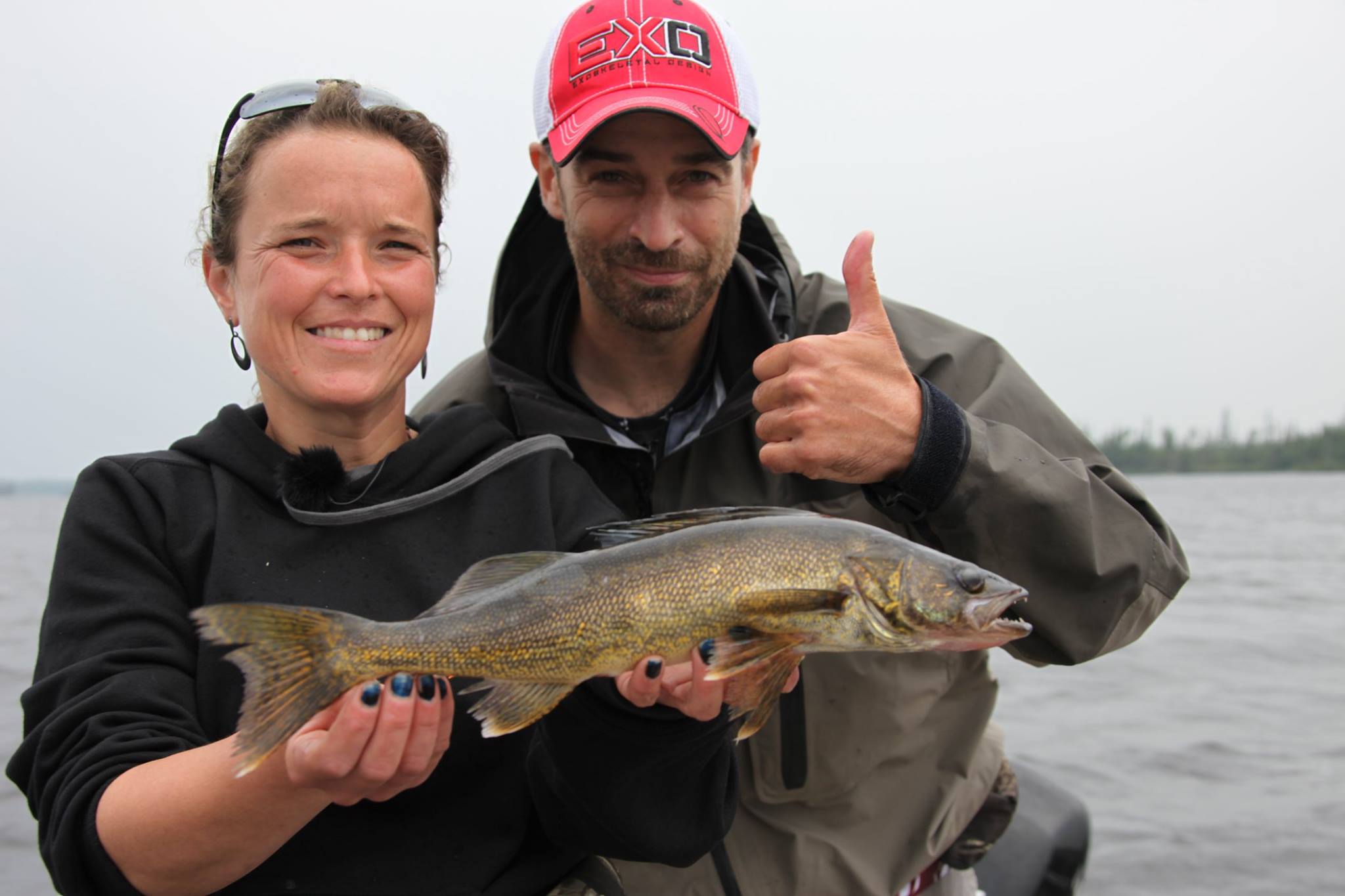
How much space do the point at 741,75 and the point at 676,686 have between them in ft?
9.27

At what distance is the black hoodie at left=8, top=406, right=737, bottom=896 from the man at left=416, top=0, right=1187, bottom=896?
40.2 inches

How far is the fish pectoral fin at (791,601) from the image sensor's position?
256cm

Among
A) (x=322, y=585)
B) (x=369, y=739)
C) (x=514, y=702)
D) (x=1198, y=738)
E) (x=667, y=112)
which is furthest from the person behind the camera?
(x=1198, y=738)

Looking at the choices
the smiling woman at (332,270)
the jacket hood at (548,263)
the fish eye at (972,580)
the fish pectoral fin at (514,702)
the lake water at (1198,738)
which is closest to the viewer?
the fish pectoral fin at (514,702)

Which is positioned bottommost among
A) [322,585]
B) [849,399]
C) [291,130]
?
[322,585]

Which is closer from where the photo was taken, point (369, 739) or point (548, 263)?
point (369, 739)

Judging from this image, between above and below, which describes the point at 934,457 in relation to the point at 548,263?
below

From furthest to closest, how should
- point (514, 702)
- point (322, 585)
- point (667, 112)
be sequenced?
point (667, 112) < point (322, 585) < point (514, 702)

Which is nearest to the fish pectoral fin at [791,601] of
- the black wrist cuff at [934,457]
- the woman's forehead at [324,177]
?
the black wrist cuff at [934,457]

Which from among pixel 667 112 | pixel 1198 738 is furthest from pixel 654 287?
pixel 1198 738

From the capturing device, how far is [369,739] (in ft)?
7.43

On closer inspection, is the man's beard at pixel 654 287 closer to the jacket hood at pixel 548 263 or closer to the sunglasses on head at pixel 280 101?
the jacket hood at pixel 548 263

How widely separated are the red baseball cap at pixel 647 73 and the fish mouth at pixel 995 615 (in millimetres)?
2185

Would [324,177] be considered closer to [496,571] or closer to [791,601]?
[496,571]
